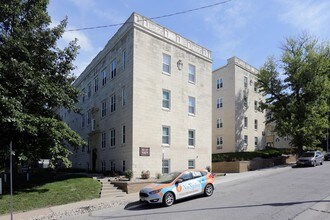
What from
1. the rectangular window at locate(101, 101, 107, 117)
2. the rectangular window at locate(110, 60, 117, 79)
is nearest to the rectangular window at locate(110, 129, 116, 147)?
the rectangular window at locate(101, 101, 107, 117)

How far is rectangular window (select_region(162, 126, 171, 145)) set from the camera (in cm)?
2681

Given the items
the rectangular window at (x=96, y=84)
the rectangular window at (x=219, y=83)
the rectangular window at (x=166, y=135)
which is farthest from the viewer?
the rectangular window at (x=219, y=83)

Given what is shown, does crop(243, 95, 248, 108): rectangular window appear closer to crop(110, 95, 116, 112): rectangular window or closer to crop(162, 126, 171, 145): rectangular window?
crop(162, 126, 171, 145): rectangular window

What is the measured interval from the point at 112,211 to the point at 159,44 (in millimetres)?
15736

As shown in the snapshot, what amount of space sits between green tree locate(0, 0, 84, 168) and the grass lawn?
5.07 feet

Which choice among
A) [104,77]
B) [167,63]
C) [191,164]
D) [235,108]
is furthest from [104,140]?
[235,108]

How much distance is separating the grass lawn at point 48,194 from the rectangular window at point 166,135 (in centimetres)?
730

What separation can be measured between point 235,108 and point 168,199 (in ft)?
97.2

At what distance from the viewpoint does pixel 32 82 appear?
18.0 m

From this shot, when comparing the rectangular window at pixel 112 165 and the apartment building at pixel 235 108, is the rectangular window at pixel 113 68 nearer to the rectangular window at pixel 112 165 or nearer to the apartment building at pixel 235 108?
the rectangular window at pixel 112 165

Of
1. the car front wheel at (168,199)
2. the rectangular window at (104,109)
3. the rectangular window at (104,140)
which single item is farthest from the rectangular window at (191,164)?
the car front wheel at (168,199)

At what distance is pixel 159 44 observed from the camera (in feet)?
89.2

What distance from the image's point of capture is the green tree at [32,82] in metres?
17.2

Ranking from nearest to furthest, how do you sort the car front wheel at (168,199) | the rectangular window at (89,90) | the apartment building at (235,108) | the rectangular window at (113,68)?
the car front wheel at (168,199) → the rectangular window at (113,68) → the rectangular window at (89,90) → the apartment building at (235,108)
